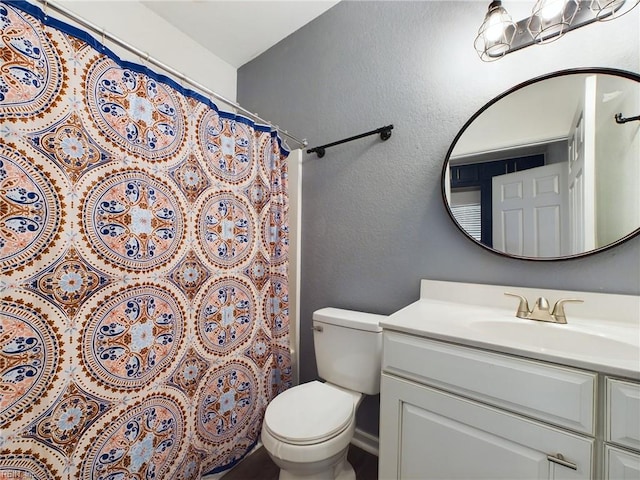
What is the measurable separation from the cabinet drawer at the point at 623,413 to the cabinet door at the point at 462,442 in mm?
60

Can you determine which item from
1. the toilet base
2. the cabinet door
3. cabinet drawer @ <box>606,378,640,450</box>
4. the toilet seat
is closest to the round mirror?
cabinet drawer @ <box>606,378,640,450</box>

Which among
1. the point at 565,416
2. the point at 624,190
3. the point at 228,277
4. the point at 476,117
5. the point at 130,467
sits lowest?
the point at 130,467

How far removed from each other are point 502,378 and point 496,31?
4.17 feet

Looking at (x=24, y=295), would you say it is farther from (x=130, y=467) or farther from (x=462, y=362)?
(x=462, y=362)

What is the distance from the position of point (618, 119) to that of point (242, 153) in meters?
1.53

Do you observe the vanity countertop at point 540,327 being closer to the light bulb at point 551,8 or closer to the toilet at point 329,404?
the toilet at point 329,404

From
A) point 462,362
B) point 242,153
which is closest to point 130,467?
point 462,362

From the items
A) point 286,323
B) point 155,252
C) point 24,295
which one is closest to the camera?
point 24,295

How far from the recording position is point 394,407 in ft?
3.12

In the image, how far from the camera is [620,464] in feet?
2.06

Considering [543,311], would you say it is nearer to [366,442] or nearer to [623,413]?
[623,413]

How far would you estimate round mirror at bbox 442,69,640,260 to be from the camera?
3.06 ft

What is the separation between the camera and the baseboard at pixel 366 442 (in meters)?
1.46

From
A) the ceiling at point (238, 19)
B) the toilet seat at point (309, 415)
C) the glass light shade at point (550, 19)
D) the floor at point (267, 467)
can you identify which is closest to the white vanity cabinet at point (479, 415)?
the toilet seat at point (309, 415)
